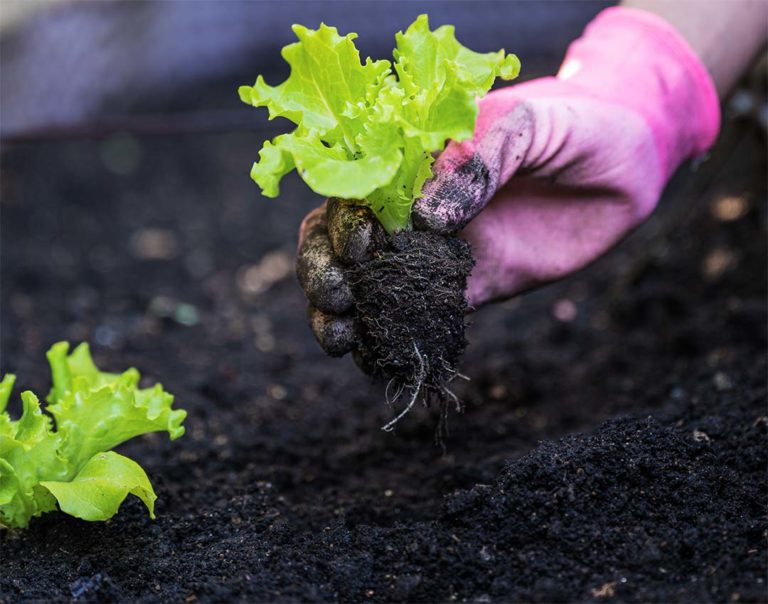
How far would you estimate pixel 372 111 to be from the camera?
1.83 metres

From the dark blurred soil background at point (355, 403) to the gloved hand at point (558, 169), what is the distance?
489 millimetres

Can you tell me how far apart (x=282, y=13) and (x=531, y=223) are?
13.8 feet

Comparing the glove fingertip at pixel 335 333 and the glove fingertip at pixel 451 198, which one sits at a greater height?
the glove fingertip at pixel 451 198

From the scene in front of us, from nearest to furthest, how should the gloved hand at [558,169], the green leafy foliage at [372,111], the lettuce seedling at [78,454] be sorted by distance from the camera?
the green leafy foliage at [372,111] → the lettuce seedling at [78,454] → the gloved hand at [558,169]

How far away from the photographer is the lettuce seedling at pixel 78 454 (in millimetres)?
1822

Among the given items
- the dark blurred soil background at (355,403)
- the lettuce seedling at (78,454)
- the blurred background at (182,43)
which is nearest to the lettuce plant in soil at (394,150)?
the dark blurred soil background at (355,403)

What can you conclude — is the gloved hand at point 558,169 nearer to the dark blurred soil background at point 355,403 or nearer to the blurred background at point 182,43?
the dark blurred soil background at point 355,403

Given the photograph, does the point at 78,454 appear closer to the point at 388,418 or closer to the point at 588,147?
the point at 388,418

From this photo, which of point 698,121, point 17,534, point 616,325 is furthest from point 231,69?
point 17,534

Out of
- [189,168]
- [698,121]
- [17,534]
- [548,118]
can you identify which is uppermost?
[548,118]

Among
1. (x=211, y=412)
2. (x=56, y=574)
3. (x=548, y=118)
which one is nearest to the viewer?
(x=56, y=574)

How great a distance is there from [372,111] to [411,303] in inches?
17.1

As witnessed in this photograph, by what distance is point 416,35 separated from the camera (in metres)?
1.93

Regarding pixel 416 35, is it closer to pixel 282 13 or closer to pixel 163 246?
pixel 163 246
